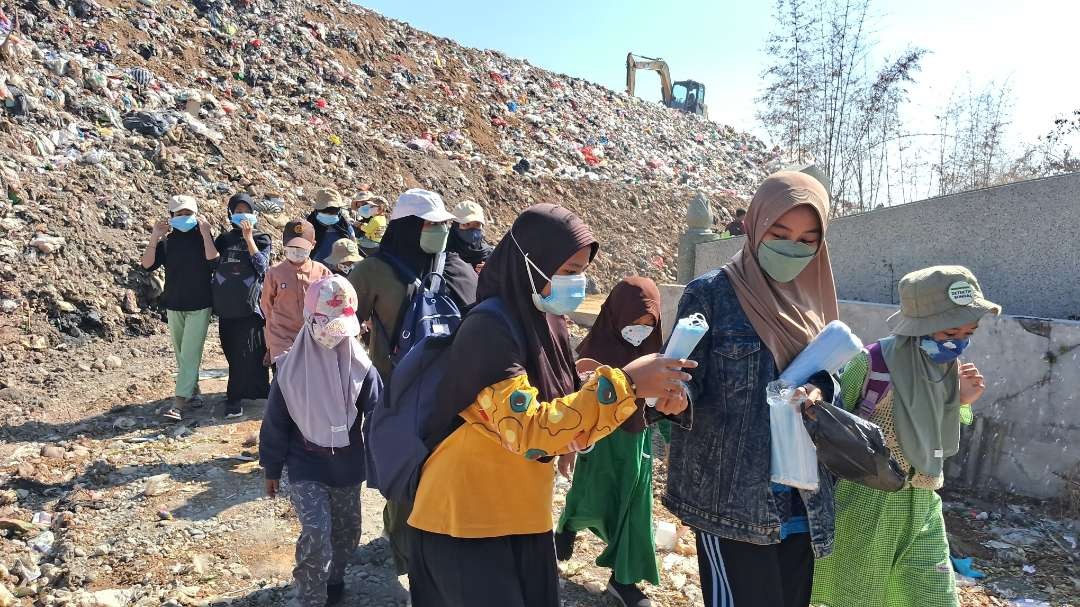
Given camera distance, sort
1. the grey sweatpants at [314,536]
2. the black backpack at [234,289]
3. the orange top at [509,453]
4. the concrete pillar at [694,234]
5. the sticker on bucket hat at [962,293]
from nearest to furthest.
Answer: the orange top at [509,453]
the sticker on bucket hat at [962,293]
the grey sweatpants at [314,536]
the black backpack at [234,289]
the concrete pillar at [694,234]

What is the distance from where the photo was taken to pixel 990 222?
4.90 meters

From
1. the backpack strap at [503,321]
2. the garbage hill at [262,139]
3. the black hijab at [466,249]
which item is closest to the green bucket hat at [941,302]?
the backpack strap at [503,321]

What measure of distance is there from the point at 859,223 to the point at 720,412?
4.56 metres

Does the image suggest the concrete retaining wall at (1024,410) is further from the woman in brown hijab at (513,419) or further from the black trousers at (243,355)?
the black trousers at (243,355)

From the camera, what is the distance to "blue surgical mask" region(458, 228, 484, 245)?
4180mm

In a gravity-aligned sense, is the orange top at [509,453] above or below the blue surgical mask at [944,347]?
below

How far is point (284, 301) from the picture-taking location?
182 inches

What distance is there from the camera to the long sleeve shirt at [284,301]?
4621 millimetres

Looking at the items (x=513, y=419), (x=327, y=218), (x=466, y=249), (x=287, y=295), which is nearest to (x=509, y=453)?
(x=513, y=419)

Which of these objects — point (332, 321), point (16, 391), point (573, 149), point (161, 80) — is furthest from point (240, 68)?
point (332, 321)

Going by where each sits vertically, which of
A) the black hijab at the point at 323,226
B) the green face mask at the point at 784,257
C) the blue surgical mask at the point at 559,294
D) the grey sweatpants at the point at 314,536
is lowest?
the grey sweatpants at the point at 314,536

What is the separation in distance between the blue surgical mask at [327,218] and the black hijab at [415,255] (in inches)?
99.2

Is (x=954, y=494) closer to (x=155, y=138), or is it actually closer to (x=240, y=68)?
(x=155, y=138)

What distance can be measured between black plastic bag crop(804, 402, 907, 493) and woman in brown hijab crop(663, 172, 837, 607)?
0.08m
